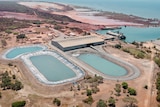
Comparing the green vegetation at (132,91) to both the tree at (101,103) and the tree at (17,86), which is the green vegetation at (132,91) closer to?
the tree at (101,103)

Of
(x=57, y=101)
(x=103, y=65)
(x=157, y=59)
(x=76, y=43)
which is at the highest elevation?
(x=76, y=43)

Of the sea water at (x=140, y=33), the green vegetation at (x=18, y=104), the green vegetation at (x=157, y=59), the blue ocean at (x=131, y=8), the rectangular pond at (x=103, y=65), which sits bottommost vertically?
the green vegetation at (x=18, y=104)

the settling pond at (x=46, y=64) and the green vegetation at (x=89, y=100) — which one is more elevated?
the settling pond at (x=46, y=64)

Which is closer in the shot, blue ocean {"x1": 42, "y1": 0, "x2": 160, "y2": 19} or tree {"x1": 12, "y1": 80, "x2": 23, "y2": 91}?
tree {"x1": 12, "y1": 80, "x2": 23, "y2": 91}

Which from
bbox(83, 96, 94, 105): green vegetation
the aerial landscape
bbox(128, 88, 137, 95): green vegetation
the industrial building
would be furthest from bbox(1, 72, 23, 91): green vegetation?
the industrial building

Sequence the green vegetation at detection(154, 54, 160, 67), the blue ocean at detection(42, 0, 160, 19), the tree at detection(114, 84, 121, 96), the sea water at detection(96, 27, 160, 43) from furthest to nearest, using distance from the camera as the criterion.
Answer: the blue ocean at detection(42, 0, 160, 19) → the sea water at detection(96, 27, 160, 43) → the green vegetation at detection(154, 54, 160, 67) → the tree at detection(114, 84, 121, 96)

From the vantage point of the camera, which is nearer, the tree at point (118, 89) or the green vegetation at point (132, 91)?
the green vegetation at point (132, 91)

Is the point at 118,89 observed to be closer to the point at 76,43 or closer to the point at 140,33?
the point at 76,43

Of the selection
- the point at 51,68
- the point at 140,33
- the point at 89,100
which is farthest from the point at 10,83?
the point at 140,33

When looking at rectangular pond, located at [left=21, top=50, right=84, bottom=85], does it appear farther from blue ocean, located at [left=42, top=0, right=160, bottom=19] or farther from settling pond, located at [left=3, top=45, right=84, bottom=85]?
blue ocean, located at [left=42, top=0, right=160, bottom=19]

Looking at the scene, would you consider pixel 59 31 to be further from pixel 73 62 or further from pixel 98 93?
pixel 98 93

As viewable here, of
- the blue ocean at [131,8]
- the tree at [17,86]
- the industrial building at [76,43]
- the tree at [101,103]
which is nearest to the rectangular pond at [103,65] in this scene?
the industrial building at [76,43]
